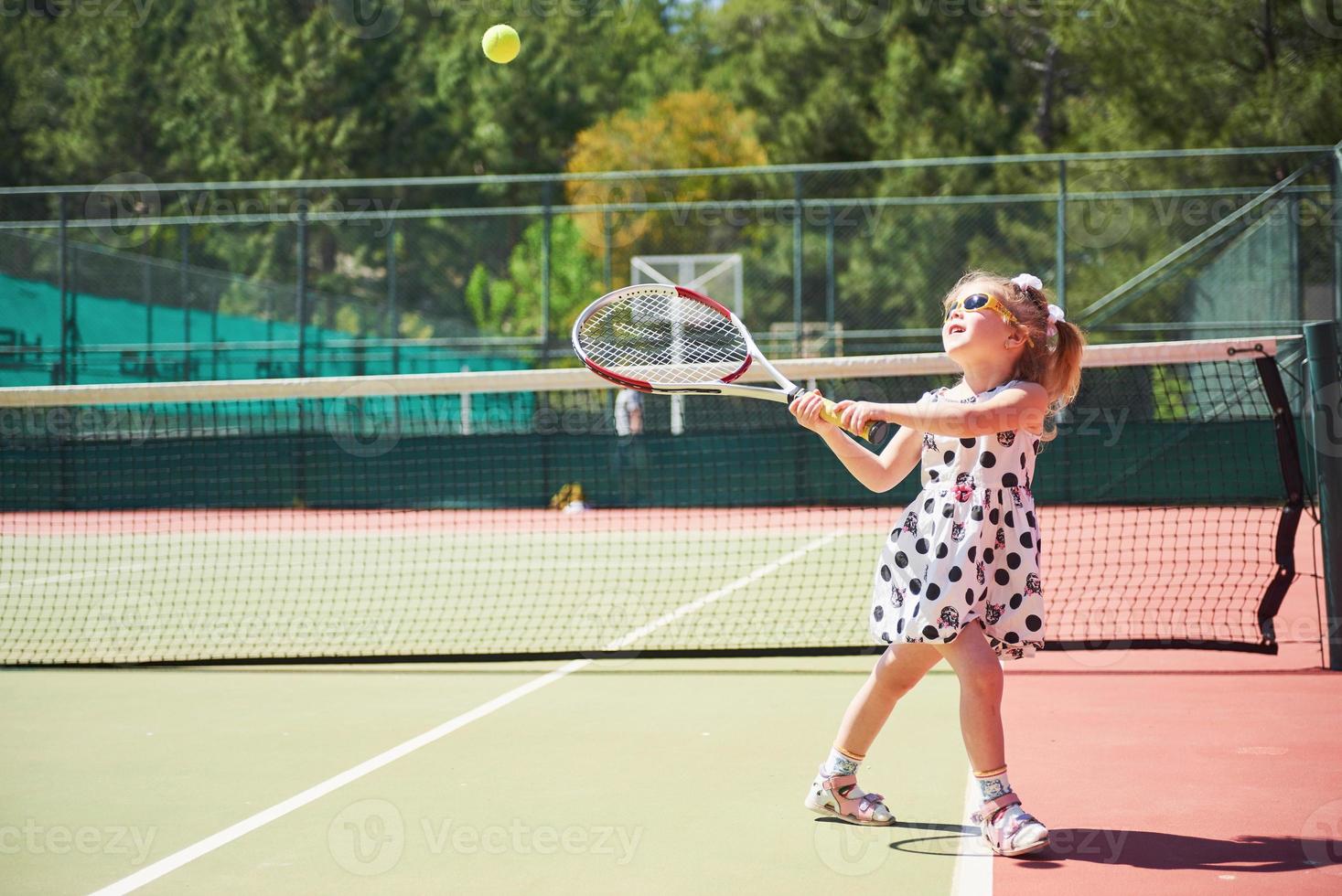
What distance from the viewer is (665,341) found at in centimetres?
448

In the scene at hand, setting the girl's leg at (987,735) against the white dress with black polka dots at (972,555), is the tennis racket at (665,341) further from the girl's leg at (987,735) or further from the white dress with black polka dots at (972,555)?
the girl's leg at (987,735)

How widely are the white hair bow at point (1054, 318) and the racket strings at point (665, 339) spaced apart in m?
1.02

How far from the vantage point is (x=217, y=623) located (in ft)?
24.2

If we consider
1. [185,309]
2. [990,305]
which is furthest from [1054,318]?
[185,309]

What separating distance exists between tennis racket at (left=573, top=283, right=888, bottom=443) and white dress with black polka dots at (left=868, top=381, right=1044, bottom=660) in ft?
2.60

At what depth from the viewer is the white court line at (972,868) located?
3.04 meters

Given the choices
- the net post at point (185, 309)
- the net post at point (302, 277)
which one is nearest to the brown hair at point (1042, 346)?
the net post at point (302, 277)

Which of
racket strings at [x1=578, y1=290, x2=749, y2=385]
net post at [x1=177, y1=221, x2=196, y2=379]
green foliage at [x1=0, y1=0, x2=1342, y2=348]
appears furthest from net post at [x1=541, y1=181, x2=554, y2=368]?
racket strings at [x1=578, y1=290, x2=749, y2=385]

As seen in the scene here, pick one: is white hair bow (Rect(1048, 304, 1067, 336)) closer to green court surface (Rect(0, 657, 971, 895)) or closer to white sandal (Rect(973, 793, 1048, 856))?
white sandal (Rect(973, 793, 1048, 856))

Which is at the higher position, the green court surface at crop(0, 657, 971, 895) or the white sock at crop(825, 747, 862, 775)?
the white sock at crop(825, 747, 862, 775)

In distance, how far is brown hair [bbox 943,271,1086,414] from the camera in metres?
3.46

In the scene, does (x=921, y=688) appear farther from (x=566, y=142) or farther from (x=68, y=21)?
(x=68, y=21)

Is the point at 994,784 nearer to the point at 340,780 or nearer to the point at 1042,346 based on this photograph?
the point at 1042,346

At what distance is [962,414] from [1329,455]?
286cm
